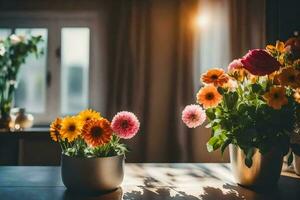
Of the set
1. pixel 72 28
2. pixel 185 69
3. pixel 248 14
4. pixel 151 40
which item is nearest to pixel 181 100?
pixel 185 69

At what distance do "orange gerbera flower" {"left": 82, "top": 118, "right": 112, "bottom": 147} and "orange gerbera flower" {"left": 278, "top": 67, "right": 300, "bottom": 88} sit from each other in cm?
49

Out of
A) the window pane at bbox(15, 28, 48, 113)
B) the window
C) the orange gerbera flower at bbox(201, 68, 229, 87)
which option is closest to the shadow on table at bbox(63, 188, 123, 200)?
the orange gerbera flower at bbox(201, 68, 229, 87)

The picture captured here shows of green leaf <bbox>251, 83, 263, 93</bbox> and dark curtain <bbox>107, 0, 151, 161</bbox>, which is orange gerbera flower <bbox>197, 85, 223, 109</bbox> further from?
dark curtain <bbox>107, 0, 151, 161</bbox>

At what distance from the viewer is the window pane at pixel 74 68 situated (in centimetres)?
345

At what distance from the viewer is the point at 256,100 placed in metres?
1.12

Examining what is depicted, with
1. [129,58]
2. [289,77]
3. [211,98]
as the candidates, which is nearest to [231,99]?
[211,98]

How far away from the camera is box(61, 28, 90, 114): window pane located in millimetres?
3449

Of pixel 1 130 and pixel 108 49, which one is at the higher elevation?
pixel 108 49

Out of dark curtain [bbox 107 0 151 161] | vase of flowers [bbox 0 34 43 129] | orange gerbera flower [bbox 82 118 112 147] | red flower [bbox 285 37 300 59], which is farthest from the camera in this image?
dark curtain [bbox 107 0 151 161]

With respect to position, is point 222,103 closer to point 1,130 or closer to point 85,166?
point 85,166

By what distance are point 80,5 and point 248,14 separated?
57.4 inches

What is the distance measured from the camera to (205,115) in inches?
46.8

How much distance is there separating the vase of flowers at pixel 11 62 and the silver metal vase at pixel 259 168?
238 centimetres

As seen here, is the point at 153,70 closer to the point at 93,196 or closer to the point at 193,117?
the point at 193,117
